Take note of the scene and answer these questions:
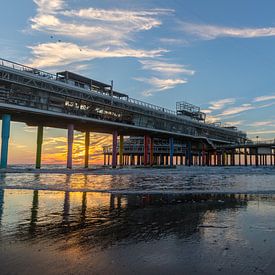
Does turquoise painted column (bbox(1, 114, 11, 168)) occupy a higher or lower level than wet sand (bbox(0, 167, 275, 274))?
higher

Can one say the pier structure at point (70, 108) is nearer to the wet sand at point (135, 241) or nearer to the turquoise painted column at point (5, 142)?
the turquoise painted column at point (5, 142)

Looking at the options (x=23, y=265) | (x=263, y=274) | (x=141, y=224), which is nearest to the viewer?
(x=263, y=274)

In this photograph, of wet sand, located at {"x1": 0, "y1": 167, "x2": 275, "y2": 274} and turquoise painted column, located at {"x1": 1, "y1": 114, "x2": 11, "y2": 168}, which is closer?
wet sand, located at {"x1": 0, "y1": 167, "x2": 275, "y2": 274}

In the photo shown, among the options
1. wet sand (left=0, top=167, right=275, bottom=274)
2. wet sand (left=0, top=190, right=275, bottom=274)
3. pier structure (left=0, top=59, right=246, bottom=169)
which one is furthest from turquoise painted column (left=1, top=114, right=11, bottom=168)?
wet sand (left=0, top=190, right=275, bottom=274)

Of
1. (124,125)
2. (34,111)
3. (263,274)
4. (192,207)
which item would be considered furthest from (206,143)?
(263,274)

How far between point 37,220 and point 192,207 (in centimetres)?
537

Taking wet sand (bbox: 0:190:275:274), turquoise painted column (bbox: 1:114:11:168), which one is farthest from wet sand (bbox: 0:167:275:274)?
turquoise painted column (bbox: 1:114:11:168)

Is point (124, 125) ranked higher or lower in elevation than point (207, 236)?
higher

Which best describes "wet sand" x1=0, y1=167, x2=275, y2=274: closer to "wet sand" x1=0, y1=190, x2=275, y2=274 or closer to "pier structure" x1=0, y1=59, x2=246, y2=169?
"wet sand" x1=0, y1=190, x2=275, y2=274

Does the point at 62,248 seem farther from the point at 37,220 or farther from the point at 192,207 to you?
the point at 192,207

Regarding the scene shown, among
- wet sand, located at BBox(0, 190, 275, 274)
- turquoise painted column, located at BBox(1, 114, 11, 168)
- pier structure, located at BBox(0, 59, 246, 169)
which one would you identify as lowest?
wet sand, located at BBox(0, 190, 275, 274)

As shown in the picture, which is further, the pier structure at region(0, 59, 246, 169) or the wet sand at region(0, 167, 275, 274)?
the pier structure at region(0, 59, 246, 169)

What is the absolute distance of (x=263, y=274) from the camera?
4176 mm

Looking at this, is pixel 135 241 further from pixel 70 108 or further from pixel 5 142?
pixel 70 108
